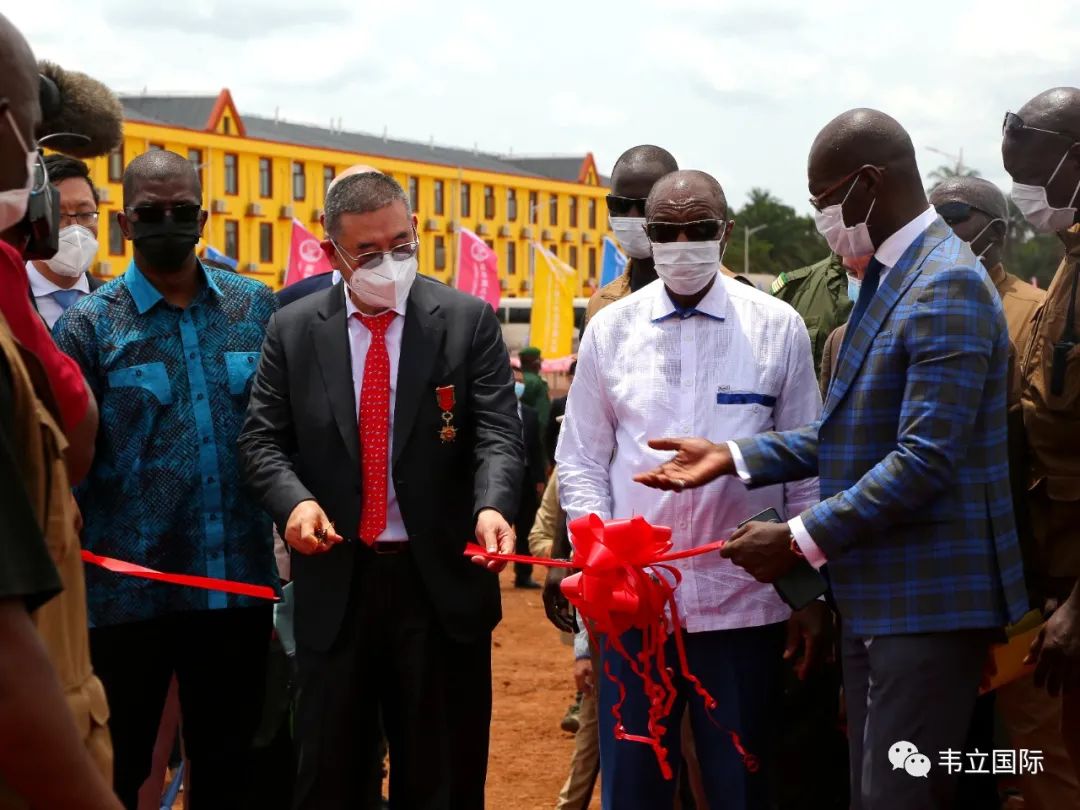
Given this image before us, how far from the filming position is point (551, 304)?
99.6 ft

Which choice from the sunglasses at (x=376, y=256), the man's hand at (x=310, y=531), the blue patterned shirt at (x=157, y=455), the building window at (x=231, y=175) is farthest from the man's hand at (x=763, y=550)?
the building window at (x=231, y=175)

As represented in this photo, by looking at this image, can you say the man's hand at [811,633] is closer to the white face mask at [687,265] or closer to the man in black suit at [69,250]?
the white face mask at [687,265]

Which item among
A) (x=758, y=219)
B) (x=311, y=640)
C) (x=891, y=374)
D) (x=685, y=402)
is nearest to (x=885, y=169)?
(x=891, y=374)

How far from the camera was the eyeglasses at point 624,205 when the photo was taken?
644cm

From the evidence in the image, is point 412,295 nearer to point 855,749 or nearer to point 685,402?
point 685,402

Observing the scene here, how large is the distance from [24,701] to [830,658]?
3.41 meters

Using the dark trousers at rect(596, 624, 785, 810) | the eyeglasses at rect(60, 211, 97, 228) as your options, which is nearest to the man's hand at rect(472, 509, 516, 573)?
the dark trousers at rect(596, 624, 785, 810)

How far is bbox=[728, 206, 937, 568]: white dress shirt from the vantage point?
4.09 metres

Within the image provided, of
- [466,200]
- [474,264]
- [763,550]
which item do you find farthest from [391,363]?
[466,200]

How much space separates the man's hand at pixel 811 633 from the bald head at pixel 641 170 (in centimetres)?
235

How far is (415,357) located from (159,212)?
3.50 ft

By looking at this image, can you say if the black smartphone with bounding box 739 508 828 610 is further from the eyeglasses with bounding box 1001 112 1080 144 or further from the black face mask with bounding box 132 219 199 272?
the black face mask with bounding box 132 219 199 272

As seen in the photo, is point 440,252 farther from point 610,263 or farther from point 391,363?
point 391,363

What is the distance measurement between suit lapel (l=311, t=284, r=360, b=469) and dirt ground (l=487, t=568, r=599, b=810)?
120 inches
